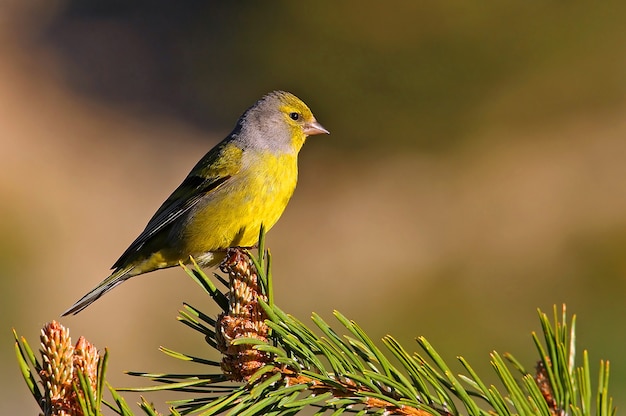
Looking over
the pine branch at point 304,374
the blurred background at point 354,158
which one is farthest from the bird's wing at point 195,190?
the blurred background at point 354,158

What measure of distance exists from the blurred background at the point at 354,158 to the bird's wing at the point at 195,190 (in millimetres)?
3736

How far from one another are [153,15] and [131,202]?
18.6 ft

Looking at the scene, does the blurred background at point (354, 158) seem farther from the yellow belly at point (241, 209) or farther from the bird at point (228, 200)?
the yellow belly at point (241, 209)

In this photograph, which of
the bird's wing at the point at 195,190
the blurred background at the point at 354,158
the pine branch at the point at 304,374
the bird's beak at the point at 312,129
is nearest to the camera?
the pine branch at the point at 304,374

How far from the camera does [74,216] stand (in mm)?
10312

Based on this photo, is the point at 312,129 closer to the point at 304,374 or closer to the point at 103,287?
the point at 103,287

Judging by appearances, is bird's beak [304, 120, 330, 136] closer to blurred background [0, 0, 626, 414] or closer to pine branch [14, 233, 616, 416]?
pine branch [14, 233, 616, 416]

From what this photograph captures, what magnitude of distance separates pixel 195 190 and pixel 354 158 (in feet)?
28.1

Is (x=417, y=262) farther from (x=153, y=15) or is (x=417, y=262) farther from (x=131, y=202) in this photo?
(x=153, y=15)

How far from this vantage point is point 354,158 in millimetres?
12031

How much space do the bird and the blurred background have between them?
3.75 m

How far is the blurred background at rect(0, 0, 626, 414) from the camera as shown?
27.4 ft

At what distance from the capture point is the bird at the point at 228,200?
3215 millimetres

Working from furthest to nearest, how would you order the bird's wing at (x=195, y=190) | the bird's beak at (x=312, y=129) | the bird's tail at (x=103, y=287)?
1. the bird's beak at (x=312, y=129)
2. the bird's wing at (x=195, y=190)
3. the bird's tail at (x=103, y=287)
